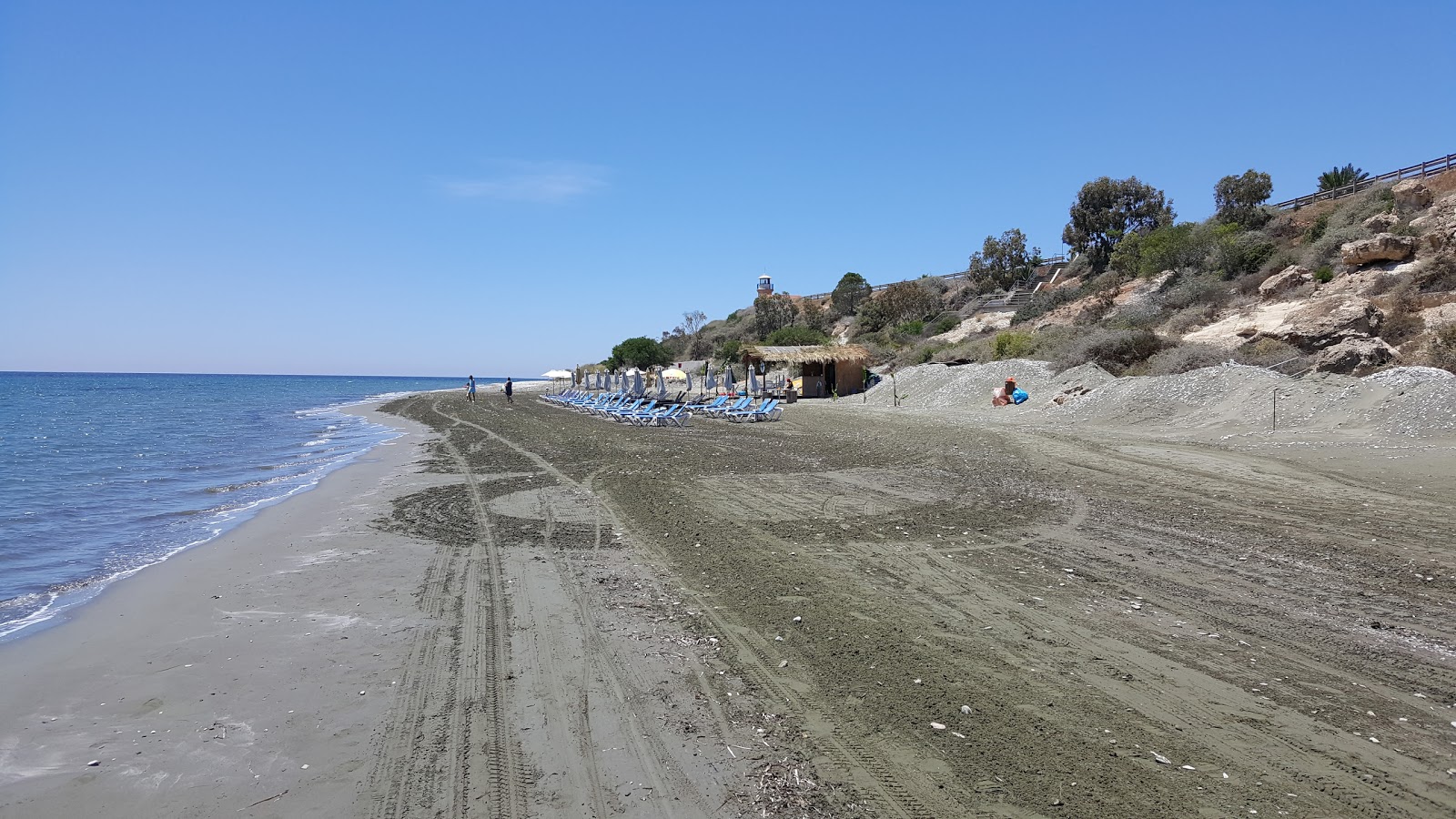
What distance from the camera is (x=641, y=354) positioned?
190ft

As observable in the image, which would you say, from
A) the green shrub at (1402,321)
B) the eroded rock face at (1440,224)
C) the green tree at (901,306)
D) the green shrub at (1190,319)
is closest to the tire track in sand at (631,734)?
the green shrub at (1402,321)

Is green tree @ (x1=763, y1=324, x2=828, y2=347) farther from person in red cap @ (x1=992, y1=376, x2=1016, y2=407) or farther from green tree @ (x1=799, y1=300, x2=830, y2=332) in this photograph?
person in red cap @ (x1=992, y1=376, x2=1016, y2=407)

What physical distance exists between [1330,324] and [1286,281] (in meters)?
7.38

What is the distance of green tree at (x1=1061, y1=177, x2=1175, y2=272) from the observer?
43625 millimetres

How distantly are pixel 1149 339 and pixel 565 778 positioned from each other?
77.2 feet

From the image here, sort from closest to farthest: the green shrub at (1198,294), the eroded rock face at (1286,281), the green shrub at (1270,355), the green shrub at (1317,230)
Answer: the green shrub at (1270,355) < the eroded rock face at (1286,281) < the green shrub at (1198,294) < the green shrub at (1317,230)

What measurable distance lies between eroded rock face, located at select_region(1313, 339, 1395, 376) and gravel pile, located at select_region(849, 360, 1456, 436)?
3.93 ft

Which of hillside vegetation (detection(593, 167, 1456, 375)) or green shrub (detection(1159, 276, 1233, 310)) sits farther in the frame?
green shrub (detection(1159, 276, 1233, 310))

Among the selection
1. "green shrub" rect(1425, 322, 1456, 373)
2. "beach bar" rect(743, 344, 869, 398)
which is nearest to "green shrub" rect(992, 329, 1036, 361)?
"beach bar" rect(743, 344, 869, 398)

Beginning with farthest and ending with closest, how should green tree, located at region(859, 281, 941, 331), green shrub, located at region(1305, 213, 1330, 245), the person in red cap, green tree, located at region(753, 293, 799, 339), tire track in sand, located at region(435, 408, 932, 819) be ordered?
green tree, located at region(753, 293, 799, 339) < green tree, located at region(859, 281, 941, 331) < green shrub, located at region(1305, 213, 1330, 245) < the person in red cap < tire track in sand, located at region(435, 408, 932, 819)

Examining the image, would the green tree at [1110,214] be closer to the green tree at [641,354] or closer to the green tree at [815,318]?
the green tree at [815,318]

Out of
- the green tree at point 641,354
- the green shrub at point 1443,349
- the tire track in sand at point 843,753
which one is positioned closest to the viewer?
the tire track in sand at point 843,753

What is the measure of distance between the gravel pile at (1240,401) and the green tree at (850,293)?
37.7 m

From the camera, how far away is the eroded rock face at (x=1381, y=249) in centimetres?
2230
